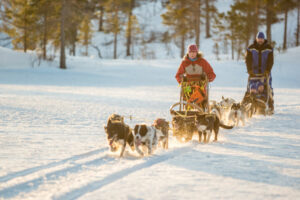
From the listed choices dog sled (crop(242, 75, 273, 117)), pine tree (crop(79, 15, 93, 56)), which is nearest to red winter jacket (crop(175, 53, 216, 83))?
dog sled (crop(242, 75, 273, 117))

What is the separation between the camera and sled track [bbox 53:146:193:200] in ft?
10.6

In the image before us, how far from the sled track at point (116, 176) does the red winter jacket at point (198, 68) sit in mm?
1976

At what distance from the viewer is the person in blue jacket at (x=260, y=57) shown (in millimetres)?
8922

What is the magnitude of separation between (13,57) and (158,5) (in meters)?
36.3

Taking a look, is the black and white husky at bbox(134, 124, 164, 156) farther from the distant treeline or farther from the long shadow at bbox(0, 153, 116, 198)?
the distant treeline

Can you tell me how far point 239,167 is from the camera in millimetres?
4223

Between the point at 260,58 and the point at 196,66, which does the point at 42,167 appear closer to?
the point at 196,66

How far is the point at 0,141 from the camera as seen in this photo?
5.72 m

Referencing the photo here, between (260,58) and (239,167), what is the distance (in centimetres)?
545

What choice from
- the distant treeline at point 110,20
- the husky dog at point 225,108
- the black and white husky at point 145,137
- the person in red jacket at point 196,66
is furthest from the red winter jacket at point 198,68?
the distant treeline at point 110,20

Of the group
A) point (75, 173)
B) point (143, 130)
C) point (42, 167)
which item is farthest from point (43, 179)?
point (143, 130)

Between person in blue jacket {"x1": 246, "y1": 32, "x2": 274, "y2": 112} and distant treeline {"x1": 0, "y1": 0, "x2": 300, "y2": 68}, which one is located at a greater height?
distant treeline {"x1": 0, "y1": 0, "x2": 300, "y2": 68}

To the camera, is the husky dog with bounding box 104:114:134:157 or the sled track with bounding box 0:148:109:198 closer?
the sled track with bounding box 0:148:109:198

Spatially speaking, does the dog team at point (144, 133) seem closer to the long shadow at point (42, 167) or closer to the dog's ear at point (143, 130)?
the dog's ear at point (143, 130)
